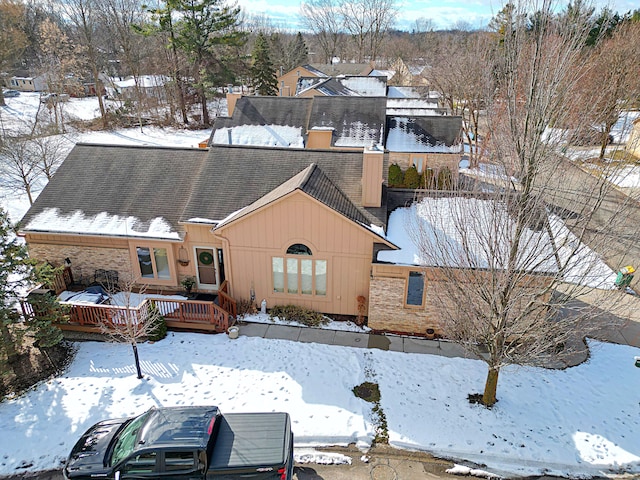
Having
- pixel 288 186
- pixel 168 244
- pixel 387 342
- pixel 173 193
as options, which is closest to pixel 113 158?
pixel 173 193

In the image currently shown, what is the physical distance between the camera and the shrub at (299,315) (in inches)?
571

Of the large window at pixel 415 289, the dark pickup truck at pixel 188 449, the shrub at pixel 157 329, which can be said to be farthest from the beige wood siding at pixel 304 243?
the dark pickup truck at pixel 188 449

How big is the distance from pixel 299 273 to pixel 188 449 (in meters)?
7.29

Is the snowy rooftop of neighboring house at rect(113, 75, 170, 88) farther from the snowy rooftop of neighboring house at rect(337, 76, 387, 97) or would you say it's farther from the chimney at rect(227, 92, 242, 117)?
the chimney at rect(227, 92, 242, 117)

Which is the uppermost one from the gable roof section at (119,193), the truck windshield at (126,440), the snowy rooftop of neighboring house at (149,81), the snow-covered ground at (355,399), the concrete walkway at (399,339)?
the snowy rooftop of neighboring house at (149,81)

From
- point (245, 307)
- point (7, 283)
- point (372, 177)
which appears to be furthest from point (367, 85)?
point (7, 283)

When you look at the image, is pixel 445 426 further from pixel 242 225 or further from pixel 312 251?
pixel 242 225

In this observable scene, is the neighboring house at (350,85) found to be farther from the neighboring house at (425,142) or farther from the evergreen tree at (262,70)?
the neighboring house at (425,142)

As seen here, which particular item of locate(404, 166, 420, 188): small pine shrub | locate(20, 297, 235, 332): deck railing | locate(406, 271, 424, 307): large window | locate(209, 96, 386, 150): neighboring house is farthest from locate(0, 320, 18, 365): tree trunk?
locate(404, 166, 420, 188): small pine shrub

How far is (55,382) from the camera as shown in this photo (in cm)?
1177

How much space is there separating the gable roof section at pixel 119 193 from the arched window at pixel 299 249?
13.3 ft

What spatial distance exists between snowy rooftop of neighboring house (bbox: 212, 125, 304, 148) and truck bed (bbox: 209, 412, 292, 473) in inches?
793

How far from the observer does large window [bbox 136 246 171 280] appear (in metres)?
15.9

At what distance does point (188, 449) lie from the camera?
8.23 metres
